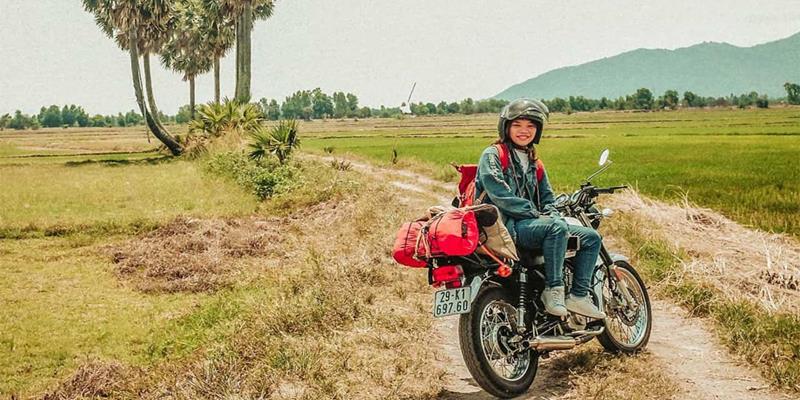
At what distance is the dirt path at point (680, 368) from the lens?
4430 millimetres

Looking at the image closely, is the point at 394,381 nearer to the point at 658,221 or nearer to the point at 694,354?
the point at 694,354

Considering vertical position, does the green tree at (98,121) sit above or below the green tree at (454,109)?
below

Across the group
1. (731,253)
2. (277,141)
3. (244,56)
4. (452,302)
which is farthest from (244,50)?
(452,302)

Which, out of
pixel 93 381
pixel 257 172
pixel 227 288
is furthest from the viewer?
pixel 257 172

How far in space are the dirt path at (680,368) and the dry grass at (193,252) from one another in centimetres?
468

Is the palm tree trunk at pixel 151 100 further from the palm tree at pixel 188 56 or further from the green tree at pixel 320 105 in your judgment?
the green tree at pixel 320 105

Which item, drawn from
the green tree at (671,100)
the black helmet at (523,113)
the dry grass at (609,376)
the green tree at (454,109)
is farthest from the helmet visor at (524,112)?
the green tree at (454,109)

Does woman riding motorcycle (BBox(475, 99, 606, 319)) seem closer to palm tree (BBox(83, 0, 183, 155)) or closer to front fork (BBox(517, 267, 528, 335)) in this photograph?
front fork (BBox(517, 267, 528, 335))

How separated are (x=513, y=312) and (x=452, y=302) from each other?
0.51m

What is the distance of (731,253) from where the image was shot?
8539mm

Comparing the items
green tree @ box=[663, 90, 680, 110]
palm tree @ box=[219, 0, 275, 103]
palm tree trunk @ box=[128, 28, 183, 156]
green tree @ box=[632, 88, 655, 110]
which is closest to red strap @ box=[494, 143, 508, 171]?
palm tree @ box=[219, 0, 275, 103]

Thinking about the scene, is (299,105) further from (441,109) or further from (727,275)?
(727,275)

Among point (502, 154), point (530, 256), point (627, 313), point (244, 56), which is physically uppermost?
point (244, 56)

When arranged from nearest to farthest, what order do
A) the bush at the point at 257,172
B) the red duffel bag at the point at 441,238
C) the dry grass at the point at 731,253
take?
1. the red duffel bag at the point at 441,238
2. the dry grass at the point at 731,253
3. the bush at the point at 257,172
